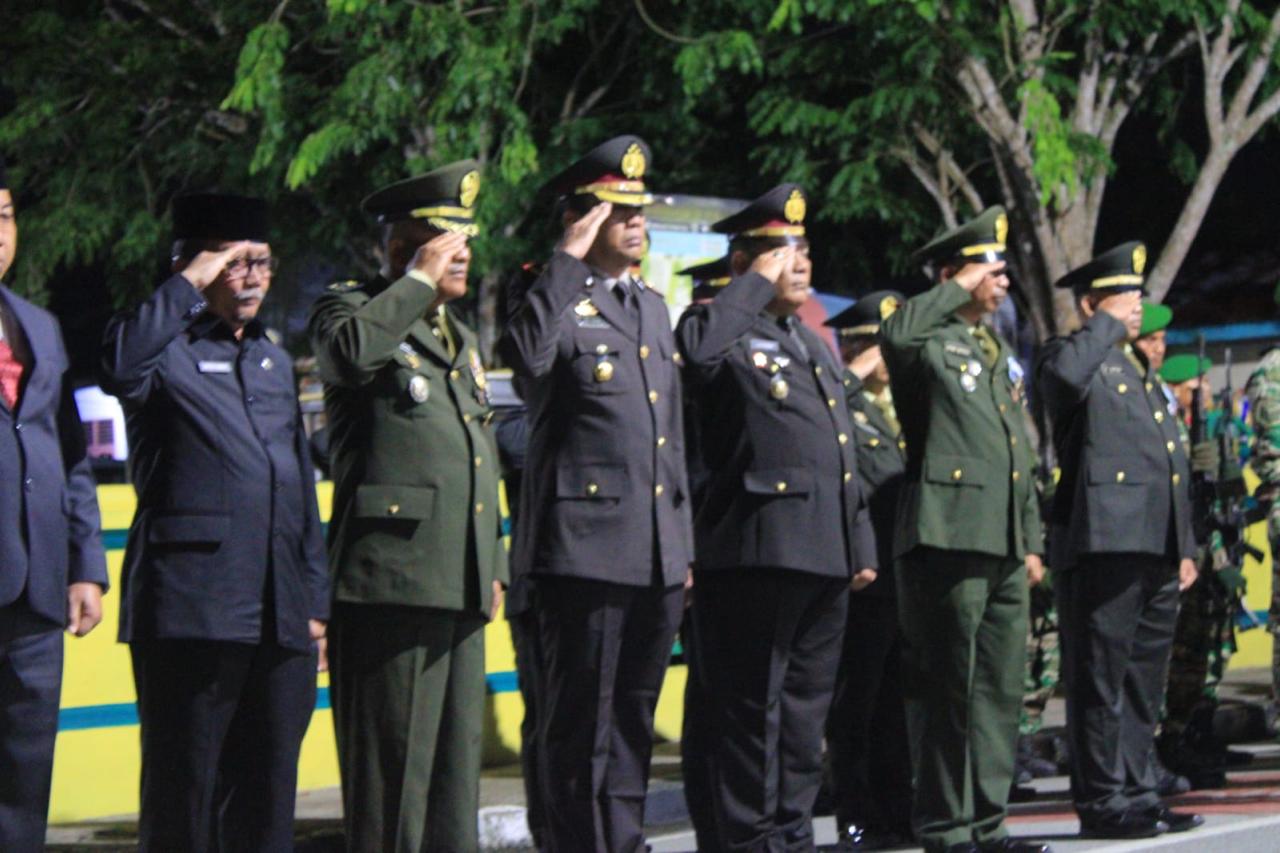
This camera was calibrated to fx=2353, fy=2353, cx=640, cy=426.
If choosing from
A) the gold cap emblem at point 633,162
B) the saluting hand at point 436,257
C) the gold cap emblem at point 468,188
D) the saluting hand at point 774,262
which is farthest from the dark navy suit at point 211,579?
the saluting hand at point 774,262

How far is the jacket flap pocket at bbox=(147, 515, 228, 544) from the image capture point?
579cm

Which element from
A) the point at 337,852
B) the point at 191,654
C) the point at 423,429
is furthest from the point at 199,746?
the point at 337,852

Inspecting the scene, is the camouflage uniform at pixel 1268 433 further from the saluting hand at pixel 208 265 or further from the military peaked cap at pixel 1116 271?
the saluting hand at pixel 208 265

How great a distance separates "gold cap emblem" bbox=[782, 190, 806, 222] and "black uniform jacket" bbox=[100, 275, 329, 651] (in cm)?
182

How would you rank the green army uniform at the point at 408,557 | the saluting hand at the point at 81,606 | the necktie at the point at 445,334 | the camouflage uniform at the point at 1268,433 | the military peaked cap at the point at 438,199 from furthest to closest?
the camouflage uniform at the point at 1268,433 → the necktie at the point at 445,334 → the military peaked cap at the point at 438,199 → the green army uniform at the point at 408,557 → the saluting hand at the point at 81,606

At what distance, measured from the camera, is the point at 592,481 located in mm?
6434

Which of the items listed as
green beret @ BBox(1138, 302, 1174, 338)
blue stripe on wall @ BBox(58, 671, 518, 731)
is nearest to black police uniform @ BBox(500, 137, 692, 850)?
blue stripe on wall @ BBox(58, 671, 518, 731)

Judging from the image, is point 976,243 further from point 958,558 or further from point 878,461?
point 878,461

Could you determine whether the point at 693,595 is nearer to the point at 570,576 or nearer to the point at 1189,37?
the point at 570,576

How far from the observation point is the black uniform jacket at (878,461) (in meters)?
8.80

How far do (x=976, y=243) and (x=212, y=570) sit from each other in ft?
9.99

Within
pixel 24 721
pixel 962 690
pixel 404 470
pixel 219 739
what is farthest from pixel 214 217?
pixel 962 690

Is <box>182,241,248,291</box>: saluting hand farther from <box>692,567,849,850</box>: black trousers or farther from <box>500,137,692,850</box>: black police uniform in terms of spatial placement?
<box>692,567,849,850</box>: black trousers

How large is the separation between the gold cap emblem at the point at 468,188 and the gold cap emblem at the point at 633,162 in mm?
430
